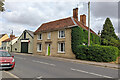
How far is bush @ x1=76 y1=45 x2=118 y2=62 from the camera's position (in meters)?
13.4

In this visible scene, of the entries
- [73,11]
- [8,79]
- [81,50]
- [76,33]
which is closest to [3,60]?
[8,79]

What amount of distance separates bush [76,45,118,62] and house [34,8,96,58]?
9.34 feet

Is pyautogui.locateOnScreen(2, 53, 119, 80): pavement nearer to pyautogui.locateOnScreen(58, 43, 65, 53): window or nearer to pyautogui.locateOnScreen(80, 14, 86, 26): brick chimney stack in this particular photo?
pyautogui.locateOnScreen(58, 43, 65, 53): window

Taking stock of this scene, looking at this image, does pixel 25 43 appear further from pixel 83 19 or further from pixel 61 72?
pixel 61 72

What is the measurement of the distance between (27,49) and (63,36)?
49.6ft

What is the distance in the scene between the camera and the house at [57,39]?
18.5m

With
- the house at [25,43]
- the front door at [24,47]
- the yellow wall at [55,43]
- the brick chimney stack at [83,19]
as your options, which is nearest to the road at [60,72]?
the yellow wall at [55,43]

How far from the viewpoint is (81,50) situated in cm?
1570

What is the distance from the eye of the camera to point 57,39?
20219mm

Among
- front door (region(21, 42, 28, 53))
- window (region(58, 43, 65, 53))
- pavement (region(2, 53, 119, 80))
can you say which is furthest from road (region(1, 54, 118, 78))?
front door (region(21, 42, 28, 53))

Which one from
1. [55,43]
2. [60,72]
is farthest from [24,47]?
[60,72]

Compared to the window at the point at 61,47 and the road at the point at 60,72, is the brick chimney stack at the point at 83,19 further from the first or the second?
the road at the point at 60,72

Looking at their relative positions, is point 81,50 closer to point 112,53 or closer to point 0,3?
point 112,53

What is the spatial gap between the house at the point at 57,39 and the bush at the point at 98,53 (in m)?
2.85
